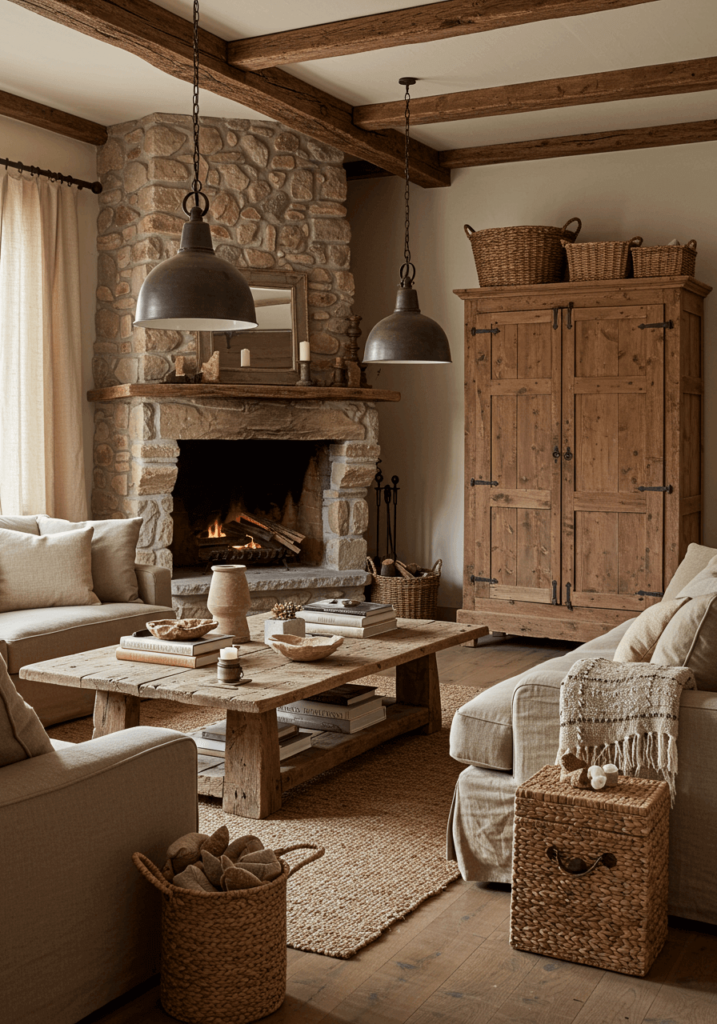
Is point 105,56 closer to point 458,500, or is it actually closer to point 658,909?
Answer: point 458,500

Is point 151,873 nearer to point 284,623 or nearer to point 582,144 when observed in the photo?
point 284,623

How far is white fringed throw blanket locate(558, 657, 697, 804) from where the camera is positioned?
93.2 inches

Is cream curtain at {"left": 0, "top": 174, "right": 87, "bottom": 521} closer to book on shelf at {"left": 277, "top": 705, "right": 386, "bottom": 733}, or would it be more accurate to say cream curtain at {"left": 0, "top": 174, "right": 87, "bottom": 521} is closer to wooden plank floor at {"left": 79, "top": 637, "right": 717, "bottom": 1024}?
book on shelf at {"left": 277, "top": 705, "right": 386, "bottom": 733}

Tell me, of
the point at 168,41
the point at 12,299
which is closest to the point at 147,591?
the point at 12,299

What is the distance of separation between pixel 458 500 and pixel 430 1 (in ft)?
10.7

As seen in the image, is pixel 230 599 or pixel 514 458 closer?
pixel 230 599

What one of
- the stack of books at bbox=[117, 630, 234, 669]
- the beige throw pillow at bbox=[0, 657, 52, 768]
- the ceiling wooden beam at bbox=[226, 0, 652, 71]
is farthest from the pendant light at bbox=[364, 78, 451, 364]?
the beige throw pillow at bbox=[0, 657, 52, 768]

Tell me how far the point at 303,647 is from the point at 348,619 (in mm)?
493

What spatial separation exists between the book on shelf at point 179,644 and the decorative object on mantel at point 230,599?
0.21 meters

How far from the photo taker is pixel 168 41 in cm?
406

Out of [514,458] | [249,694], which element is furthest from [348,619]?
[514,458]

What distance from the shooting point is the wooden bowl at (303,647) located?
10.8 ft

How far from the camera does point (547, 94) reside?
4895mm

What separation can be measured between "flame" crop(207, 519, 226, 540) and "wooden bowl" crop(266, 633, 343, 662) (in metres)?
2.83
